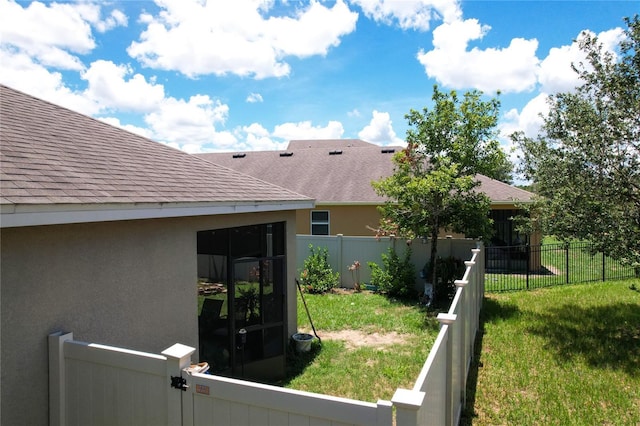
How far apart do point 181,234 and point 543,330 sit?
8126mm

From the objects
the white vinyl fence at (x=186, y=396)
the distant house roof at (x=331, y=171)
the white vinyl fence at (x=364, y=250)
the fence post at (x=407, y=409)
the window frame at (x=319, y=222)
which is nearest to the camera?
the fence post at (x=407, y=409)

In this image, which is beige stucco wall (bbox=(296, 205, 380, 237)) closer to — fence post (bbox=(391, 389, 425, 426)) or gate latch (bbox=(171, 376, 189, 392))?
gate latch (bbox=(171, 376, 189, 392))

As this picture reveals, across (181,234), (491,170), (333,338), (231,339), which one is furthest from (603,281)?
(181,234)

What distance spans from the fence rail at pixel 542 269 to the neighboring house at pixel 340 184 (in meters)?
1.41

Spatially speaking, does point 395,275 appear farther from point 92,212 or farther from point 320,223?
point 92,212

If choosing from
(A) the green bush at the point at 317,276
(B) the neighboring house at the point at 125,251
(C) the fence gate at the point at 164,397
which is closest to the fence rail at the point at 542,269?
(A) the green bush at the point at 317,276

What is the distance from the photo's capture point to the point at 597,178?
8.62 m

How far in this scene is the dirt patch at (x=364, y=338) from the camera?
9.27m

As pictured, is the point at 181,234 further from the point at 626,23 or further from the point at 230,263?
the point at 626,23

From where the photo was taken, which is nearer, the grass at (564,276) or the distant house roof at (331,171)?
the grass at (564,276)

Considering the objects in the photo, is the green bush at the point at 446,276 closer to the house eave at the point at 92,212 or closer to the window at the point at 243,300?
the window at the point at 243,300

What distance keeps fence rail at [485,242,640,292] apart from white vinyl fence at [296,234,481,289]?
5.68 feet

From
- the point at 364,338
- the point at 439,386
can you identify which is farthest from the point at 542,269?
the point at 439,386

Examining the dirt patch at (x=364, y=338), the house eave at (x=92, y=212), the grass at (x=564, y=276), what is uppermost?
the house eave at (x=92, y=212)
